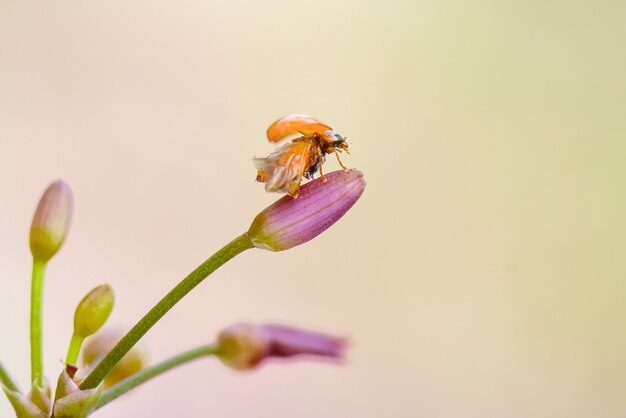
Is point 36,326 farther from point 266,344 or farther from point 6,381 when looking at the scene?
point 266,344

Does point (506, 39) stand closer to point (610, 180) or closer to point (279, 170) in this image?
point (610, 180)

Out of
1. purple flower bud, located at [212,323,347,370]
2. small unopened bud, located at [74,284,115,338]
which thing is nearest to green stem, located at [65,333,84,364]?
small unopened bud, located at [74,284,115,338]

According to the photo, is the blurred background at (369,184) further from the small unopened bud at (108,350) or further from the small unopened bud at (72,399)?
the small unopened bud at (72,399)

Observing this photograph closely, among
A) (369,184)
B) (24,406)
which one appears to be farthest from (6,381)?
(369,184)

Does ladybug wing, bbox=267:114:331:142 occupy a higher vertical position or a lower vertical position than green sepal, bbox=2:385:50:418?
higher

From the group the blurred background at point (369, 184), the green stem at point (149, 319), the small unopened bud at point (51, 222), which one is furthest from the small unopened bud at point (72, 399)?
the blurred background at point (369, 184)

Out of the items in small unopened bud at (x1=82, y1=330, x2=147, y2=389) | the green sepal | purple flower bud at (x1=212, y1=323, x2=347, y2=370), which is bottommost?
the green sepal

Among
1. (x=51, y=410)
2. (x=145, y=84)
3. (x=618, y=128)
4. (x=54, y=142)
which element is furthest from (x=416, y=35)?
(x=51, y=410)

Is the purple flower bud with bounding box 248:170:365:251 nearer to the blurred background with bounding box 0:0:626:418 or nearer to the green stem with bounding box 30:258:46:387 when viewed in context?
the green stem with bounding box 30:258:46:387
